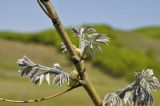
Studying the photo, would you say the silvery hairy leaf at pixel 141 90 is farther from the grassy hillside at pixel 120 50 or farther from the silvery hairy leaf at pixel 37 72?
the grassy hillside at pixel 120 50

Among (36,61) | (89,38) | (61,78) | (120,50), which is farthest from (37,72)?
(120,50)

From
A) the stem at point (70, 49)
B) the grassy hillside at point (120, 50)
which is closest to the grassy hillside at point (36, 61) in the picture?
the grassy hillside at point (120, 50)

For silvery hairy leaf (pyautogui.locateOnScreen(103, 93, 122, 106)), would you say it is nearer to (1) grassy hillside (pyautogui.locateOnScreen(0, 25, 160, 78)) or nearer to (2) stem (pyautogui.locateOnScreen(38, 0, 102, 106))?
(2) stem (pyautogui.locateOnScreen(38, 0, 102, 106))

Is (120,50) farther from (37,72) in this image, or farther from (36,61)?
(37,72)

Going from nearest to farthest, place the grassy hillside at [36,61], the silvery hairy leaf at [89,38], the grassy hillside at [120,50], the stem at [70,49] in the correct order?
the stem at [70,49] → the silvery hairy leaf at [89,38] → the grassy hillside at [36,61] → the grassy hillside at [120,50]

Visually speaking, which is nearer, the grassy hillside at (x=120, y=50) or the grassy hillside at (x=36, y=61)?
the grassy hillside at (x=36, y=61)

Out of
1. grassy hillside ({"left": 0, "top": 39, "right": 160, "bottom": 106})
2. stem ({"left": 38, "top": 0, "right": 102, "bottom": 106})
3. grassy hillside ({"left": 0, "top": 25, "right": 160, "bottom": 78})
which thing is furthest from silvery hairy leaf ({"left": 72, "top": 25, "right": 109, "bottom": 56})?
grassy hillside ({"left": 0, "top": 25, "right": 160, "bottom": 78})
